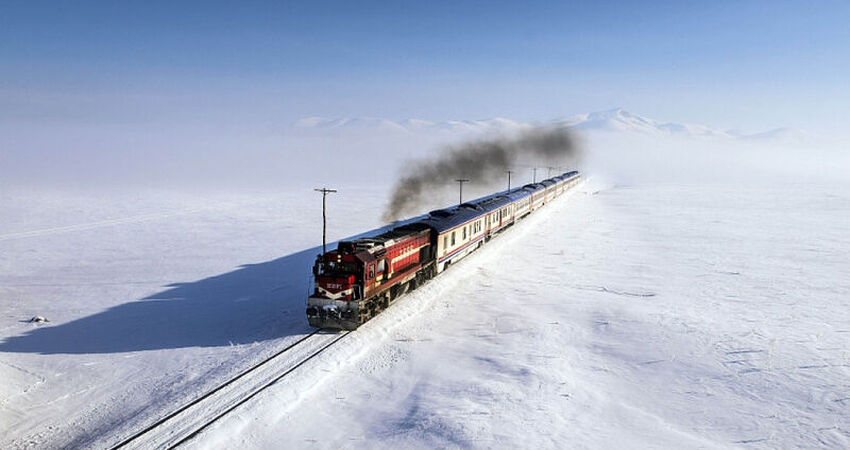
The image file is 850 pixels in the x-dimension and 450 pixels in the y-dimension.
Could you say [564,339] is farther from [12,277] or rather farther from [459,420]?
[12,277]

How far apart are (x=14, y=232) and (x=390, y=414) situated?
2280 inches

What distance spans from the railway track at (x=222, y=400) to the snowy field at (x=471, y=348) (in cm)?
59

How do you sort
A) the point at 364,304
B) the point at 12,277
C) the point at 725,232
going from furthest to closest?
the point at 725,232, the point at 12,277, the point at 364,304

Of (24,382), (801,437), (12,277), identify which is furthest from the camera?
(12,277)

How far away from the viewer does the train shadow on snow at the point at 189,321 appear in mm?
22781

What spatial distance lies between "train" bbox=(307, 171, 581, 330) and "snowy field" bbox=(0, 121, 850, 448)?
1.04 meters

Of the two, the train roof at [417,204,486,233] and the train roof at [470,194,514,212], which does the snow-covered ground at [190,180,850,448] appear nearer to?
the train roof at [417,204,486,233]

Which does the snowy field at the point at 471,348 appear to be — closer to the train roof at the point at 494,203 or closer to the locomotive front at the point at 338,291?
the locomotive front at the point at 338,291

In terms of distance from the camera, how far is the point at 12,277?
35.4 m

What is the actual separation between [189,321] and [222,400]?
1076 centimetres

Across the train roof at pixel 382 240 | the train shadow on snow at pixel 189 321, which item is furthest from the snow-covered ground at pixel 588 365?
the train shadow on snow at pixel 189 321

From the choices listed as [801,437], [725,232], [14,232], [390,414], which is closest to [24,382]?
[390,414]

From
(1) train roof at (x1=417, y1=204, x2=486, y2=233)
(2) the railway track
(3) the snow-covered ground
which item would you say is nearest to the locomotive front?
(2) the railway track

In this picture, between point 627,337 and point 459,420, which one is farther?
point 627,337
